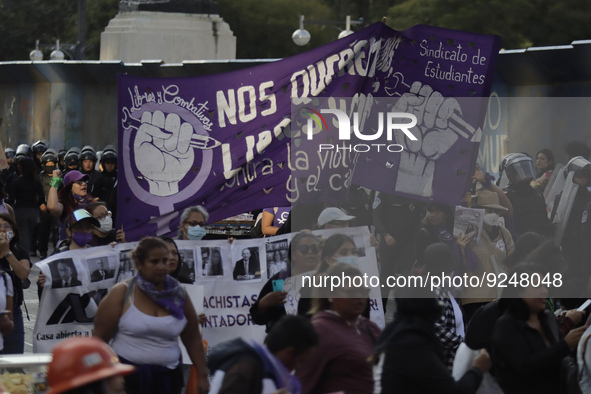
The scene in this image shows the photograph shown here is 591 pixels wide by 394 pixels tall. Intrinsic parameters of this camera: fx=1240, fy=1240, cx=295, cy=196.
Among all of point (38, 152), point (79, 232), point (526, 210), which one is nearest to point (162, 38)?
point (38, 152)

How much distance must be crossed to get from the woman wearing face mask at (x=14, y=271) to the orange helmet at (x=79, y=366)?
3961 mm

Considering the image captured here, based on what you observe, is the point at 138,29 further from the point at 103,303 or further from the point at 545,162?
the point at 103,303

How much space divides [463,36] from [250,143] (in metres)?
1.62

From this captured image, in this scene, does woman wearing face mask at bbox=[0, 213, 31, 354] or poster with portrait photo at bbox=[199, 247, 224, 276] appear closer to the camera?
woman wearing face mask at bbox=[0, 213, 31, 354]

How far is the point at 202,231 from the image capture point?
882 cm

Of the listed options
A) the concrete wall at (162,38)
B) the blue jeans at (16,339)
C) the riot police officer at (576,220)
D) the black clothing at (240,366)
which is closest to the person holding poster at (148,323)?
the black clothing at (240,366)

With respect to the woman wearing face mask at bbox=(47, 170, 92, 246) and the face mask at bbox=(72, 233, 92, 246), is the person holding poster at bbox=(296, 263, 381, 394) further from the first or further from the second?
the woman wearing face mask at bbox=(47, 170, 92, 246)

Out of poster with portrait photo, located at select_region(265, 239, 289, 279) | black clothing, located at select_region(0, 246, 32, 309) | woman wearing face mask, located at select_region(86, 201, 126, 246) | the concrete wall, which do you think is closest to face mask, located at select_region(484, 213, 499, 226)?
poster with portrait photo, located at select_region(265, 239, 289, 279)

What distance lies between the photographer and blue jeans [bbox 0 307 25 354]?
8055mm

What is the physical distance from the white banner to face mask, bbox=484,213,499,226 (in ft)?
5.59

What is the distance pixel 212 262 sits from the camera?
29.4 ft

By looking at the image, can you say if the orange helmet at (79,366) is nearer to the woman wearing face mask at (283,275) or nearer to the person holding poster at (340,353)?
the person holding poster at (340,353)

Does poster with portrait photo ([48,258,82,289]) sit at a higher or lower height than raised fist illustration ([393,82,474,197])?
lower

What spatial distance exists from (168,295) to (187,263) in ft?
8.31
